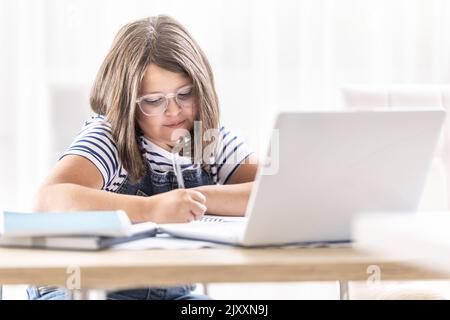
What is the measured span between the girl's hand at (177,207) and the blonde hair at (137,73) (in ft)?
1.32

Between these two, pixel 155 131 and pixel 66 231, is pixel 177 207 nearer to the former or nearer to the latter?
pixel 66 231

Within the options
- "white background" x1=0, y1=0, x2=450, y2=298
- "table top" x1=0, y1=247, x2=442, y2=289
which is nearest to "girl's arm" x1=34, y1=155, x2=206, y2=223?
"table top" x1=0, y1=247, x2=442, y2=289

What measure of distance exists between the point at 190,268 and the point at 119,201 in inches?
15.7

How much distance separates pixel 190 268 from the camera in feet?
2.87

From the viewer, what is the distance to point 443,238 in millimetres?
1061

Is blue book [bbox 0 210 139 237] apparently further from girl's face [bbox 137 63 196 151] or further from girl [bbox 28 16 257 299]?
girl's face [bbox 137 63 196 151]

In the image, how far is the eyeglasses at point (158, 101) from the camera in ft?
5.06

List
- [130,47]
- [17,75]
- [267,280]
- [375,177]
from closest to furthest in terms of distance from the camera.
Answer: [267,280] → [375,177] → [130,47] → [17,75]

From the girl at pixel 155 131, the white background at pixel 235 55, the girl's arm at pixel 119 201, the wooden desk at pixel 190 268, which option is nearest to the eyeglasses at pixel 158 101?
the girl at pixel 155 131

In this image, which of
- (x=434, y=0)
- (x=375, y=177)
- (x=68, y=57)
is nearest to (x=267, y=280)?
(x=375, y=177)

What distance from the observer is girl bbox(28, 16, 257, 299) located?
1491 millimetres

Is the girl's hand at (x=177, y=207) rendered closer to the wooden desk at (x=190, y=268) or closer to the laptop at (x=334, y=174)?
the laptop at (x=334, y=174)
